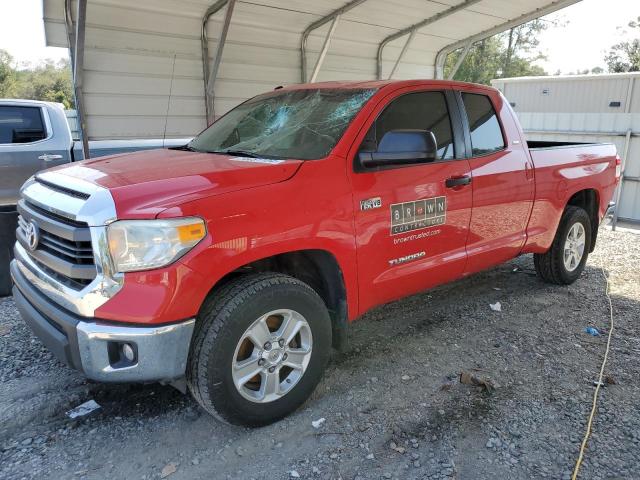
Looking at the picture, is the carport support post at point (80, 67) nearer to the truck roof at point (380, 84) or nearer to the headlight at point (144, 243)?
the truck roof at point (380, 84)

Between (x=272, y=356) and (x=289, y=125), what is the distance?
1625 mm

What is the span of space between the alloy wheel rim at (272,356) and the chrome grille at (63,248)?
0.85 m

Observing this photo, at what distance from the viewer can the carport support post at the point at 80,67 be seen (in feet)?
24.2

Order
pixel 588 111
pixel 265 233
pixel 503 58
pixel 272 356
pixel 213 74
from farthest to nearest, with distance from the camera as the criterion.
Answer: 1. pixel 503 58
2. pixel 588 111
3. pixel 213 74
4. pixel 272 356
5. pixel 265 233

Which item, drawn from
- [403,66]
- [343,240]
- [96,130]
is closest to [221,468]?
[343,240]

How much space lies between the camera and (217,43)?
10.1 metres

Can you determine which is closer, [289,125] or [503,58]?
[289,125]

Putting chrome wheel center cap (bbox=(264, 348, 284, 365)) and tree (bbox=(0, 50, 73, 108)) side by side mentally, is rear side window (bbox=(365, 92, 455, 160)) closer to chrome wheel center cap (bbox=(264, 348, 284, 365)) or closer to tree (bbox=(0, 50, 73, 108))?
chrome wheel center cap (bbox=(264, 348, 284, 365))

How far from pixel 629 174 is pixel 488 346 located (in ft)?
24.7

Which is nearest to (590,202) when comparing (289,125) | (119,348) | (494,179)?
(494,179)

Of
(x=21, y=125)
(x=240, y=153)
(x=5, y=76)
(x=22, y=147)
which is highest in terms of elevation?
(x=5, y=76)

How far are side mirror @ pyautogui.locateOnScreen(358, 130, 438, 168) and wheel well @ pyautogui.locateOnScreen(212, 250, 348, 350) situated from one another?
2.13 ft

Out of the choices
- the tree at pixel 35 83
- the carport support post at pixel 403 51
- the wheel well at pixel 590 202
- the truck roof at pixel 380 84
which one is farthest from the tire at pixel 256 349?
the tree at pixel 35 83

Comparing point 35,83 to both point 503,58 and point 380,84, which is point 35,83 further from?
point 380,84
